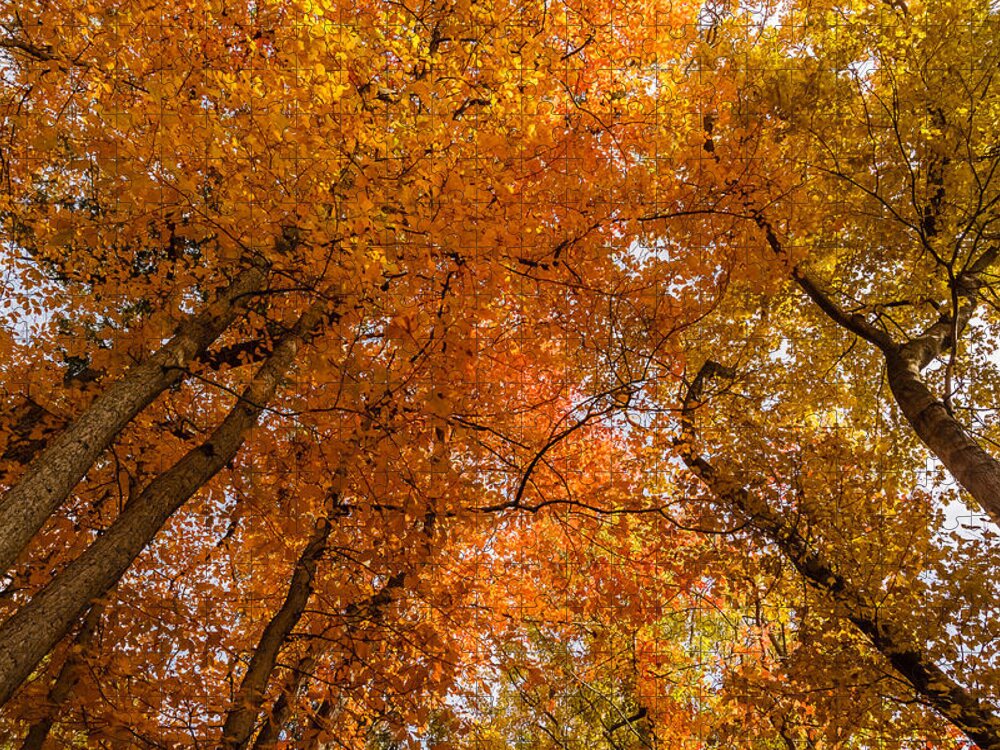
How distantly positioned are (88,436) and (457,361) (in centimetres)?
294

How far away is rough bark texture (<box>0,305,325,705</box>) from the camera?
3.67 meters

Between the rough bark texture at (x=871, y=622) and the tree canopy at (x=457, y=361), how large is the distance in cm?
5

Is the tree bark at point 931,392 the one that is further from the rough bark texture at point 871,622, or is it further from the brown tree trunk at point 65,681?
Result: the brown tree trunk at point 65,681

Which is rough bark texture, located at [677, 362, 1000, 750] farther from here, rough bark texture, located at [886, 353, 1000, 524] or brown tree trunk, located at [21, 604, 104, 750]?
brown tree trunk, located at [21, 604, 104, 750]

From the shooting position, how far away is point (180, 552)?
9836 millimetres

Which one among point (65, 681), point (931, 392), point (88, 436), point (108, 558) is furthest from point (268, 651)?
point (931, 392)

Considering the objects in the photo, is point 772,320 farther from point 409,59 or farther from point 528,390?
point 409,59

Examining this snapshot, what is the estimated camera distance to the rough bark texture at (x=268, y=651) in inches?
203

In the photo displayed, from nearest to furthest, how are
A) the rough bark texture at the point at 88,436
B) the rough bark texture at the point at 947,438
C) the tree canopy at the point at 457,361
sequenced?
the rough bark texture at the point at 88,436
the tree canopy at the point at 457,361
the rough bark texture at the point at 947,438

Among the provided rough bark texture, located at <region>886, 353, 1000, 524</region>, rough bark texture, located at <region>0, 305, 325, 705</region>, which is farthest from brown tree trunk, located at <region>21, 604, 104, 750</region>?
rough bark texture, located at <region>886, 353, 1000, 524</region>

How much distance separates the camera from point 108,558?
420 cm

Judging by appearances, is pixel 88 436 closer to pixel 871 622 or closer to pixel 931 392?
pixel 871 622

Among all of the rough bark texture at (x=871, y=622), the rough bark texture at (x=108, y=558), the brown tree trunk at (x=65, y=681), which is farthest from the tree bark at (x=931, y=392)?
the brown tree trunk at (x=65, y=681)

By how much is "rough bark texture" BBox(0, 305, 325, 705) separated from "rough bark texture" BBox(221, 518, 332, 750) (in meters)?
1.55
